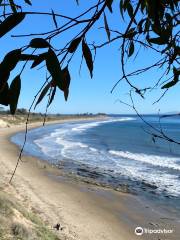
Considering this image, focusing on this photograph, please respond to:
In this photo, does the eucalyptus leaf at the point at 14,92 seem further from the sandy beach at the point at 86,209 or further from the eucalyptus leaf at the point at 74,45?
the sandy beach at the point at 86,209

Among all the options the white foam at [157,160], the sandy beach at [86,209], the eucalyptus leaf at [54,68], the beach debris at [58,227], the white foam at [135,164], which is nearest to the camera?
the eucalyptus leaf at [54,68]

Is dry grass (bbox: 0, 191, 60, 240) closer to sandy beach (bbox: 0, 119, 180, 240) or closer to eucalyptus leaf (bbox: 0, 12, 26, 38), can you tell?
sandy beach (bbox: 0, 119, 180, 240)

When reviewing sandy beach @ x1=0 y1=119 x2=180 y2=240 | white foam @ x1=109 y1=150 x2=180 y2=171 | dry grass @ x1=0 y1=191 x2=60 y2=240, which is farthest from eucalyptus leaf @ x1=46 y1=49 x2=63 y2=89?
white foam @ x1=109 y1=150 x2=180 y2=171

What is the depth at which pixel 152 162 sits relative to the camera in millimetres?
28609

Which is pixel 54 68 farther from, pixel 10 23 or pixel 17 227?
pixel 17 227

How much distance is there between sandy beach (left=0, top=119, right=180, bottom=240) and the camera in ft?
40.0

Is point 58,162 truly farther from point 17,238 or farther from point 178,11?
point 178,11

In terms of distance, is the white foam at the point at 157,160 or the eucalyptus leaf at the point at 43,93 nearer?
the eucalyptus leaf at the point at 43,93

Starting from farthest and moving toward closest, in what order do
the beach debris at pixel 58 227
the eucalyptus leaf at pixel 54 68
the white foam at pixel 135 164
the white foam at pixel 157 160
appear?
the white foam at pixel 157 160
the white foam at pixel 135 164
the beach debris at pixel 58 227
the eucalyptus leaf at pixel 54 68

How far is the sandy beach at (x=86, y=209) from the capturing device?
12.2 meters

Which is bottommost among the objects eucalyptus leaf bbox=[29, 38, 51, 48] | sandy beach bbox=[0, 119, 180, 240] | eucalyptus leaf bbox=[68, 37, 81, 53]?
sandy beach bbox=[0, 119, 180, 240]

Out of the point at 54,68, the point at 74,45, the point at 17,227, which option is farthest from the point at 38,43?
the point at 17,227

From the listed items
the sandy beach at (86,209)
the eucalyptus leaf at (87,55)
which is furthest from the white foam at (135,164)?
the eucalyptus leaf at (87,55)

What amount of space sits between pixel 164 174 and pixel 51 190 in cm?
768
